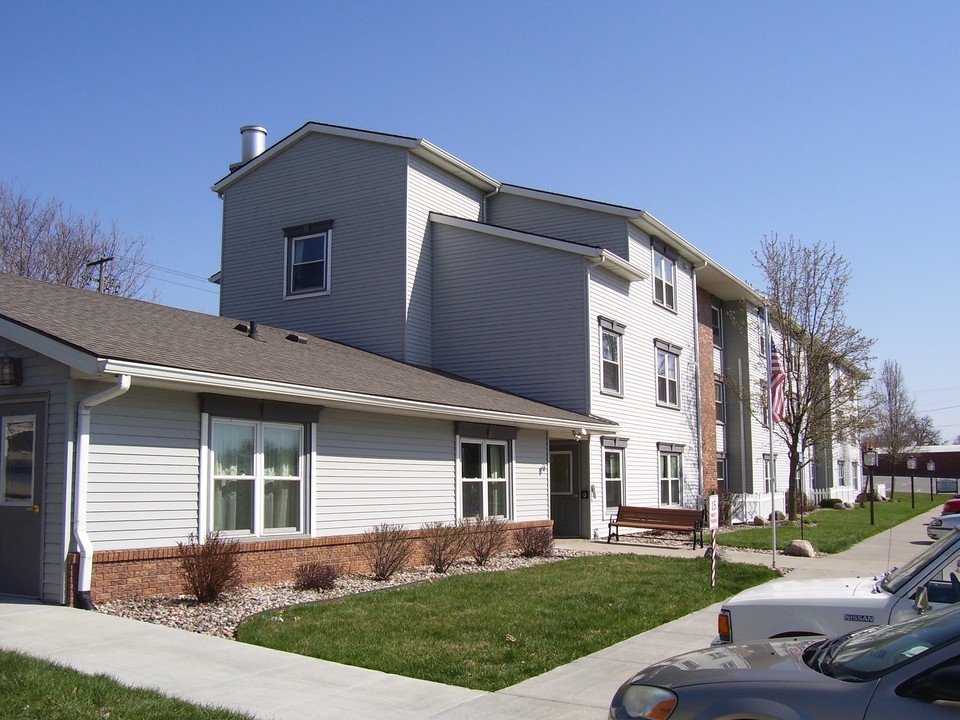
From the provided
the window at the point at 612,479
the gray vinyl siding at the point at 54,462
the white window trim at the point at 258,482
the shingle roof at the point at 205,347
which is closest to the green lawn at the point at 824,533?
the window at the point at 612,479

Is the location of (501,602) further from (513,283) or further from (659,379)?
(659,379)

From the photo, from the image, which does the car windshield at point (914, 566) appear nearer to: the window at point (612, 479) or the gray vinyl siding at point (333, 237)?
the window at point (612, 479)

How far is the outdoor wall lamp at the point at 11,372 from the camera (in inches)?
469

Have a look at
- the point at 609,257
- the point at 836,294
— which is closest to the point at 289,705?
the point at 609,257

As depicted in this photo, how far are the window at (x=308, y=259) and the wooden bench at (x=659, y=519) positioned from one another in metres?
9.81

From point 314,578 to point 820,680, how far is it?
31.4ft

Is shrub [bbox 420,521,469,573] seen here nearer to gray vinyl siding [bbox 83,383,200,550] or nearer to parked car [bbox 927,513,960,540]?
gray vinyl siding [bbox 83,383,200,550]

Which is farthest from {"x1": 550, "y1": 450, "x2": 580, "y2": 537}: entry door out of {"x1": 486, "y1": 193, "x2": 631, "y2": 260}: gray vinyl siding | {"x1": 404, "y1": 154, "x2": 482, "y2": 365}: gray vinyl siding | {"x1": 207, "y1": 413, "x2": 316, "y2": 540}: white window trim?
{"x1": 207, "y1": 413, "x2": 316, "y2": 540}: white window trim

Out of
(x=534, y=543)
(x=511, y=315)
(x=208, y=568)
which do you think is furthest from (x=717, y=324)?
(x=208, y=568)

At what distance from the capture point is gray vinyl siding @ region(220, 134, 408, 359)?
23.6 meters

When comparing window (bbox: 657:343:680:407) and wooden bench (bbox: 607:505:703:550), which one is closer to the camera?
wooden bench (bbox: 607:505:703:550)

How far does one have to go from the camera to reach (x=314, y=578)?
42.7 ft

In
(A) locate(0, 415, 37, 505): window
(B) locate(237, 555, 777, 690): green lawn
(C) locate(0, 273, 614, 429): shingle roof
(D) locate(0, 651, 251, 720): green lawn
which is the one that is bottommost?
(B) locate(237, 555, 777, 690): green lawn

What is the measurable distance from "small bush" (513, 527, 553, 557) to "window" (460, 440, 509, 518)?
1020 mm
